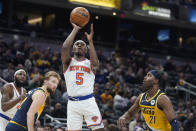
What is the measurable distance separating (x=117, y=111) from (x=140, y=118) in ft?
4.42

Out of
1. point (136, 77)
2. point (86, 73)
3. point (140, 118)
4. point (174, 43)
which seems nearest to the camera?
point (86, 73)

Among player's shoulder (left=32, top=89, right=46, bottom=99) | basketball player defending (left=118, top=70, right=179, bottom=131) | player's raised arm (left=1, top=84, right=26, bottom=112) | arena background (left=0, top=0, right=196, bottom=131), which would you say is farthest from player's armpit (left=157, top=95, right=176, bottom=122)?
arena background (left=0, top=0, right=196, bottom=131)

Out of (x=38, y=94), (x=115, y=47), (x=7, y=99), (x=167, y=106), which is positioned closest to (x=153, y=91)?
(x=167, y=106)

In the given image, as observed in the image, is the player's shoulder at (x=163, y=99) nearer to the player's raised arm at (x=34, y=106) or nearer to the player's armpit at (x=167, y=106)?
the player's armpit at (x=167, y=106)

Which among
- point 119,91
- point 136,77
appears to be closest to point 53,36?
point 136,77

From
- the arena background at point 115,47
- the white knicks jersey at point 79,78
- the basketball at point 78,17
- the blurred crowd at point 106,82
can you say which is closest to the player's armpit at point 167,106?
the white knicks jersey at point 79,78

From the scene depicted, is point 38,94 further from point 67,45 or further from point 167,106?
point 167,106

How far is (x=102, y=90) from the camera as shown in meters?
16.0

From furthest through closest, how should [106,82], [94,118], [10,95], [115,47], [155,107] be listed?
1. [115,47]
2. [106,82]
3. [10,95]
4. [155,107]
5. [94,118]

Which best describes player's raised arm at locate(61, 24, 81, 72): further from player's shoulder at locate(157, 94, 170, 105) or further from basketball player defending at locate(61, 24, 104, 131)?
player's shoulder at locate(157, 94, 170, 105)

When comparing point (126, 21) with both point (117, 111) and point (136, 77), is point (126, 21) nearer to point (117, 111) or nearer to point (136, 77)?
point (136, 77)

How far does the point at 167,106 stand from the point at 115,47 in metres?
19.4

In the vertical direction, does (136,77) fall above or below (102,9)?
below

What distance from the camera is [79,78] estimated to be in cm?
661
